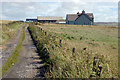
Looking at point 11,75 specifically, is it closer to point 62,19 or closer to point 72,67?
point 72,67

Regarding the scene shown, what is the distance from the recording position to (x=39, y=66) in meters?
8.95

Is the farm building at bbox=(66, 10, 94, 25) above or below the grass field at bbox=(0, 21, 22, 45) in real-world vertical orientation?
above

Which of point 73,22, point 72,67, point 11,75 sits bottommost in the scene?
point 11,75

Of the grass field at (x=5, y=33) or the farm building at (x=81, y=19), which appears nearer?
the grass field at (x=5, y=33)

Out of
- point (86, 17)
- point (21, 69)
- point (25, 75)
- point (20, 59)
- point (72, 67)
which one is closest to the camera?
point (72, 67)

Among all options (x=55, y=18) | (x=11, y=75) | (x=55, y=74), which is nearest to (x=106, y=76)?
(x=55, y=74)

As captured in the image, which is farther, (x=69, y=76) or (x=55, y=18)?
(x=55, y=18)

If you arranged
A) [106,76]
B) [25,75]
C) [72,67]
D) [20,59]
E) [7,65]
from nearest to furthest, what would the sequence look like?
1. [106,76]
2. [72,67]
3. [25,75]
4. [7,65]
5. [20,59]

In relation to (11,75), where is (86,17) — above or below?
above

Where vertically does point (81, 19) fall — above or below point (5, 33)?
above

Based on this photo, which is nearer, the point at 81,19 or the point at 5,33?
the point at 5,33

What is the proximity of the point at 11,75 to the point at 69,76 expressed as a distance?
3.06 m

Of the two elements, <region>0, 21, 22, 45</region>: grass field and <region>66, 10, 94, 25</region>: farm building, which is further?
<region>66, 10, 94, 25</region>: farm building

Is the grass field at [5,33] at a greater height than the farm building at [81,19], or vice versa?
the farm building at [81,19]
